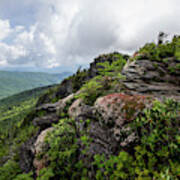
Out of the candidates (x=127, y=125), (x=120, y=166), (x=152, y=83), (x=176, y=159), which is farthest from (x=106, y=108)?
(x=152, y=83)

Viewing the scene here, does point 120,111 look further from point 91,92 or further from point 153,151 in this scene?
point 91,92

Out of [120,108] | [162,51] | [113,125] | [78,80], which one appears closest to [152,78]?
[162,51]

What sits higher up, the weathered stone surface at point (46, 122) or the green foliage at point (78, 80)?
the green foliage at point (78, 80)

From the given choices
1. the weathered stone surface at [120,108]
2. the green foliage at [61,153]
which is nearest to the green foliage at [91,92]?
the weathered stone surface at [120,108]

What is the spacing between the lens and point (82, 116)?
21.7ft

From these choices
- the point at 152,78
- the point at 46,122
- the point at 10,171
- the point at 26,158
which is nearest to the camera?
the point at 10,171

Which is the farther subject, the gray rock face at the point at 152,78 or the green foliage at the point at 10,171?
the gray rock face at the point at 152,78

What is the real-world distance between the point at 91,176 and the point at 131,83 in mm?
5953

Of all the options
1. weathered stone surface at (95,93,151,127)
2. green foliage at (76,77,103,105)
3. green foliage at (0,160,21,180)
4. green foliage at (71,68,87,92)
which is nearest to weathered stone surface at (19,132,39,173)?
green foliage at (0,160,21,180)

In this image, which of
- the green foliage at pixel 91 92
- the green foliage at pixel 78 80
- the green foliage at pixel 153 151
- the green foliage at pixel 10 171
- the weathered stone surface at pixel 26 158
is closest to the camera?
the green foliage at pixel 153 151

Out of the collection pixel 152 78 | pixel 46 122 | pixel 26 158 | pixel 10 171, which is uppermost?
pixel 152 78

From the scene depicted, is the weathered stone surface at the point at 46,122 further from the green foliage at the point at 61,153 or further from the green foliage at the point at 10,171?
the green foliage at the point at 10,171

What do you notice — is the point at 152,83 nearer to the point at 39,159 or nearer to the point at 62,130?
the point at 62,130

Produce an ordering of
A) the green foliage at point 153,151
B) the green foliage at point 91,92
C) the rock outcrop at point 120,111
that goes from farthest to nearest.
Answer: the green foliage at point 91,92 < the rock outcrop at point 120,111 < the green foliage at point 153,151
